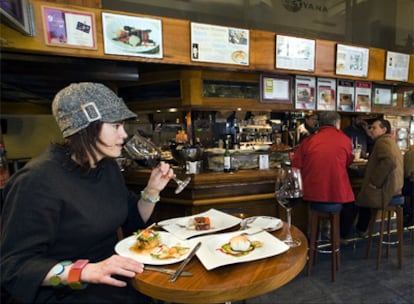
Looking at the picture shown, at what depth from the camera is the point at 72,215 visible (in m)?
1.08

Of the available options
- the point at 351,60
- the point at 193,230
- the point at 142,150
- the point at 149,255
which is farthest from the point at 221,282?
the point at 351,60

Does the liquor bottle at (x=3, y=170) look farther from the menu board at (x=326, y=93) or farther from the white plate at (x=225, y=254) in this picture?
the menu board at (x=326, y=93)

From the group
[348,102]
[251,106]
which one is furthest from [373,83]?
[251,106]

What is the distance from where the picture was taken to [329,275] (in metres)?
2.77

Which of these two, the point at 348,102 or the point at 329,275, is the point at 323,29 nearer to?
the point at 348,102

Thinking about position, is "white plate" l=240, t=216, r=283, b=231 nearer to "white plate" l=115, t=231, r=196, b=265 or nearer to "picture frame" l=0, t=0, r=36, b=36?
"white plate" l=115, t=231, r=196, b=265

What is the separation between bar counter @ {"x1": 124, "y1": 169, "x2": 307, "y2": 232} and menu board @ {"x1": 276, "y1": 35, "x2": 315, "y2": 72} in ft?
4.48

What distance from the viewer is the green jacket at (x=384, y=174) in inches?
111

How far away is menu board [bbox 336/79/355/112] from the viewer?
394 centimetres

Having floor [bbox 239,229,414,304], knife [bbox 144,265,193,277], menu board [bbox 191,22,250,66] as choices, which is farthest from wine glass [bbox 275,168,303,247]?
menu board [bbox 191,22,250,66]

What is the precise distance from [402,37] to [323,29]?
5.48 ft

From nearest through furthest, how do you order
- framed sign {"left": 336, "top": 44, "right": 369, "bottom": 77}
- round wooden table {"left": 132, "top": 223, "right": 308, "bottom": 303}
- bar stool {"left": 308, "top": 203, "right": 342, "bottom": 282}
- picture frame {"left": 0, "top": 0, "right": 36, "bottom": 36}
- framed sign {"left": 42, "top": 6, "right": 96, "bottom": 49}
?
1. round wooden table {"left": 132, "top": 223, "right": 308, "bottom": 303}
2. picture frame {"left": 0, "top": 0, "right": 36, "bottom": 36}
3. framed sign {"left": 42, "top": 6, "right": 96, "bottom": 49}
4. bar stool {"left": 308, "top": 203, "right": 342, "bottom": 282}
5. framed sign {"left": 336, "top": 44, "right": 369, "bottom": 77}

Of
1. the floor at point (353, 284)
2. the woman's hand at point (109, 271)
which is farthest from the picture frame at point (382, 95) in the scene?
the woman's hand at point (109, 271)

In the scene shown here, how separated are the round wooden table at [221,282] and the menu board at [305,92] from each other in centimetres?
311
